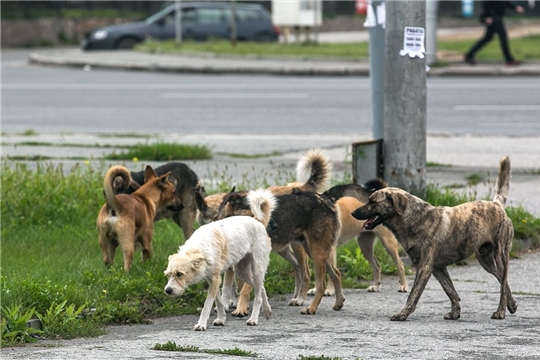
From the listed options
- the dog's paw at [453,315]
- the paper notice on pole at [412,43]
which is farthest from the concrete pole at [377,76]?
the dog's paw at [453,315]

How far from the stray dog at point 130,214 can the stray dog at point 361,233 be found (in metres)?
1.36

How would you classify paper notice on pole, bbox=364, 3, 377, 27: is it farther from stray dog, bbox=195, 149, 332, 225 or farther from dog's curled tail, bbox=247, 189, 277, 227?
dog's curled tail, bbox=247, 189, 277, 227

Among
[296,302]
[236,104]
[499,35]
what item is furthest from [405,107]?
[499,35]

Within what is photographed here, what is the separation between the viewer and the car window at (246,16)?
35.8 meters

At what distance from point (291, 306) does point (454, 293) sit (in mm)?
1220

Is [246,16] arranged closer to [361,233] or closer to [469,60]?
[469,60]

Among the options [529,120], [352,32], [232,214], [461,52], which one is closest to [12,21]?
[352,32]

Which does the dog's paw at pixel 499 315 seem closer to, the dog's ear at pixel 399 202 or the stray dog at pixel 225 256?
the dog's ear at pixel 399 202

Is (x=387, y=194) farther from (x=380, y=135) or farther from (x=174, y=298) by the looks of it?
(x=380, y=135)

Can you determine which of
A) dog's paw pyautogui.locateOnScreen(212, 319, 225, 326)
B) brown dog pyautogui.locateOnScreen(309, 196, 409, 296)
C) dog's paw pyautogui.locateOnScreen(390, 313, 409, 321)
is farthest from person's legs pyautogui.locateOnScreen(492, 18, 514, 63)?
dog's paw pyautogui.locateOnScreen(212, 319, 225, 326)

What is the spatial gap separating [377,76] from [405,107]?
129cm

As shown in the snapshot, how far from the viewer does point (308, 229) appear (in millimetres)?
8016

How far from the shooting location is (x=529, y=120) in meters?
18.2

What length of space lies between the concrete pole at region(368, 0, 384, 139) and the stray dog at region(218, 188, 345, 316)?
3.40 meters
